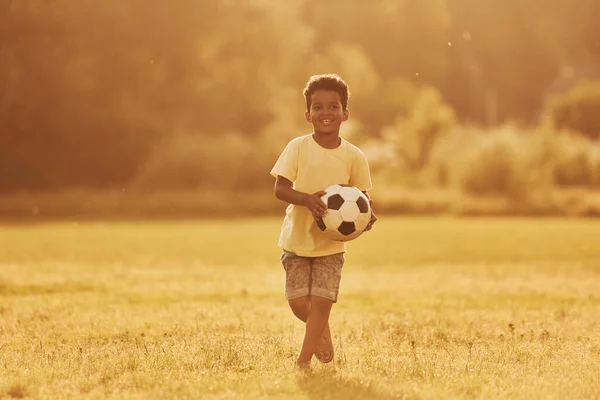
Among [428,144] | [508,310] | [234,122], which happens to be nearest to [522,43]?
[428,144]

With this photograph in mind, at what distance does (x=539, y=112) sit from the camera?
7112 centimetres

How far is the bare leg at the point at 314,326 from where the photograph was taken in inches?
225

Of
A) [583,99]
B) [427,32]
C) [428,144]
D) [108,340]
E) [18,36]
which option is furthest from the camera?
Answer: [427,32]

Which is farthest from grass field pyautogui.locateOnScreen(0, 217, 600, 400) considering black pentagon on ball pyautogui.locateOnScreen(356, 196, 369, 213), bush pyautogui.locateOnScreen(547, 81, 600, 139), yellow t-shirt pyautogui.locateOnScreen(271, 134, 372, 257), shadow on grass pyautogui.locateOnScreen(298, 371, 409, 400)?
bush pyautogui.locateOnScreen(547, 81, 600, 139)

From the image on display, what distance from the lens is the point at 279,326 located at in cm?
778

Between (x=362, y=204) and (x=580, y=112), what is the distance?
155 feet

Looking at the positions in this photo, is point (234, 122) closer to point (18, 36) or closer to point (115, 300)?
point (18, 36)

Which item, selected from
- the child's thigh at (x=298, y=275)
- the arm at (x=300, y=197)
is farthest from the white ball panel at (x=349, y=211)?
the child's thigh at (x=298, y=275)

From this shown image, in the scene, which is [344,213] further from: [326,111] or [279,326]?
[279,326]

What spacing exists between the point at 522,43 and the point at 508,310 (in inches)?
2565

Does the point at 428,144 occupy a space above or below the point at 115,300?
above

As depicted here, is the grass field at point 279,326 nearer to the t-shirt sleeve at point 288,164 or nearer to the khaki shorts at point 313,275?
the khaki shorts at point 313,275

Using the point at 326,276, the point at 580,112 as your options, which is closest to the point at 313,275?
the point at 326,276

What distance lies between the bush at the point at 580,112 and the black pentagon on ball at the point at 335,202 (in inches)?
1802
